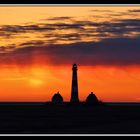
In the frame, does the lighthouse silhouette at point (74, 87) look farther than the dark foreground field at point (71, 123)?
Yes

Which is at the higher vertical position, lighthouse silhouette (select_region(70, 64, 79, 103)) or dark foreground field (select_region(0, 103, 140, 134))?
lighthouse silhouette (select_region(70, 64, 79, 103))

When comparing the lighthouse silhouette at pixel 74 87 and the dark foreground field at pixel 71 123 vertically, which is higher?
the lighthouse silhouette at pixel 74 87

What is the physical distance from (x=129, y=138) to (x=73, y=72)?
25.5 meters

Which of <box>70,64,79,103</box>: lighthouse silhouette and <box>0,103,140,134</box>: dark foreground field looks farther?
<box>70,64,79,103</box>: lighthouse silhouette

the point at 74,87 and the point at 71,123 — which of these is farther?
the point at 74,87

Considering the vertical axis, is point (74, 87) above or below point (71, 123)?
above

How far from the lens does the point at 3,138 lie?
14734 mm
